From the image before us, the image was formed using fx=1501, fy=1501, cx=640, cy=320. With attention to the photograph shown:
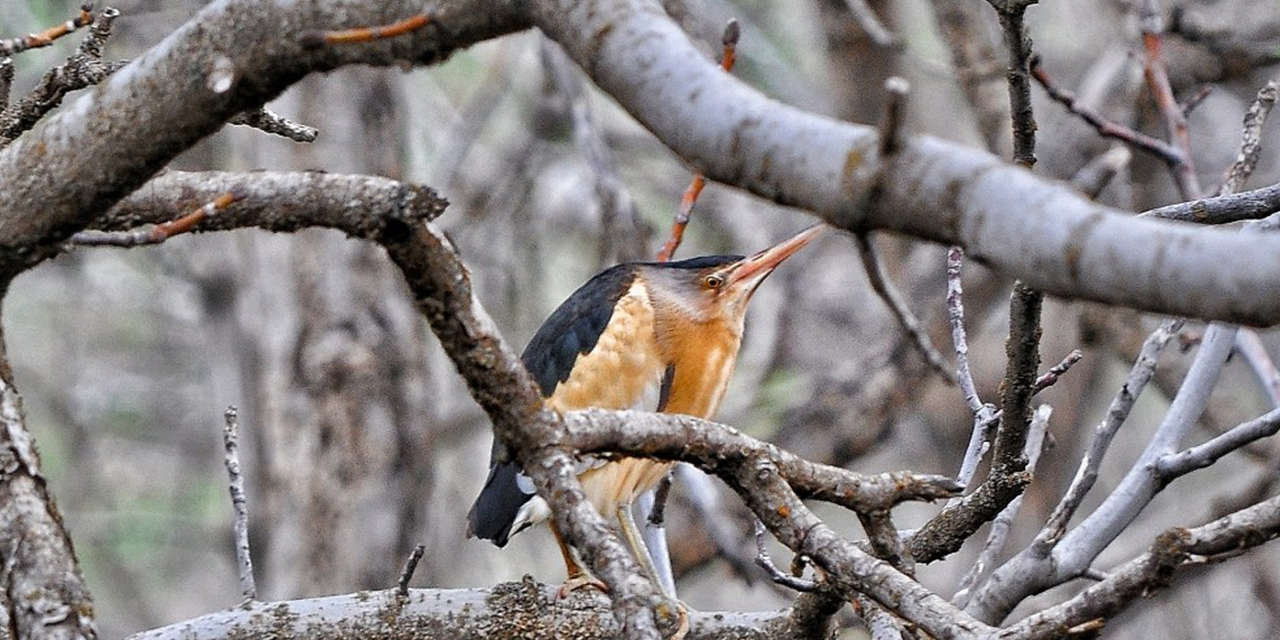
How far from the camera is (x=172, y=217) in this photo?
2.45 metres

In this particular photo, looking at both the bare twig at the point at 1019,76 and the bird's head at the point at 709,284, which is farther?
the bird's head at the point at 709,284

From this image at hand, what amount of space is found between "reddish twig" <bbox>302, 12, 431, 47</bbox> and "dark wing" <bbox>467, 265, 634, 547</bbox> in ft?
6.97

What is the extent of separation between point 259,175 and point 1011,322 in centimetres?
118

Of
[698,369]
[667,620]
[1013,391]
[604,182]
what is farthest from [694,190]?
[604,182]

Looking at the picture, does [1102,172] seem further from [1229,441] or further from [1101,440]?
[1229,441]

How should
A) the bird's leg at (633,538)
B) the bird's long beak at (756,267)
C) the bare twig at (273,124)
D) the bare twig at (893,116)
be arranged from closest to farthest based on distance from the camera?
the bare twig at (893,116) < the bare twig at (273,124) < the bird's leg at (633,538) < the bird's long beak at (756,267)

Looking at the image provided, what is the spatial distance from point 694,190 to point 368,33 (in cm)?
204

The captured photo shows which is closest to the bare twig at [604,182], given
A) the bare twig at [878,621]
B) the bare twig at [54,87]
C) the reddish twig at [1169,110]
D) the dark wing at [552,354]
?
the dark wing at [552,354]

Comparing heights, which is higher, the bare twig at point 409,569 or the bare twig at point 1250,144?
the bare twig at point 1250,144

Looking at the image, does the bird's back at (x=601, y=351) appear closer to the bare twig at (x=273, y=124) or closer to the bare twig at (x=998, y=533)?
the bare twig at (x=998, y=533)

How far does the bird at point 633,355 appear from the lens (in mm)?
3938

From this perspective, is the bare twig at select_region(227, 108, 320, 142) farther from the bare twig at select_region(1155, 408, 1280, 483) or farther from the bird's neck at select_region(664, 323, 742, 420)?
the bird's neck at select_region(664, 323, 742, 420)

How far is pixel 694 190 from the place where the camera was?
368cm

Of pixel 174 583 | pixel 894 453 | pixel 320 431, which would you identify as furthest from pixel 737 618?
pixel 174 583
